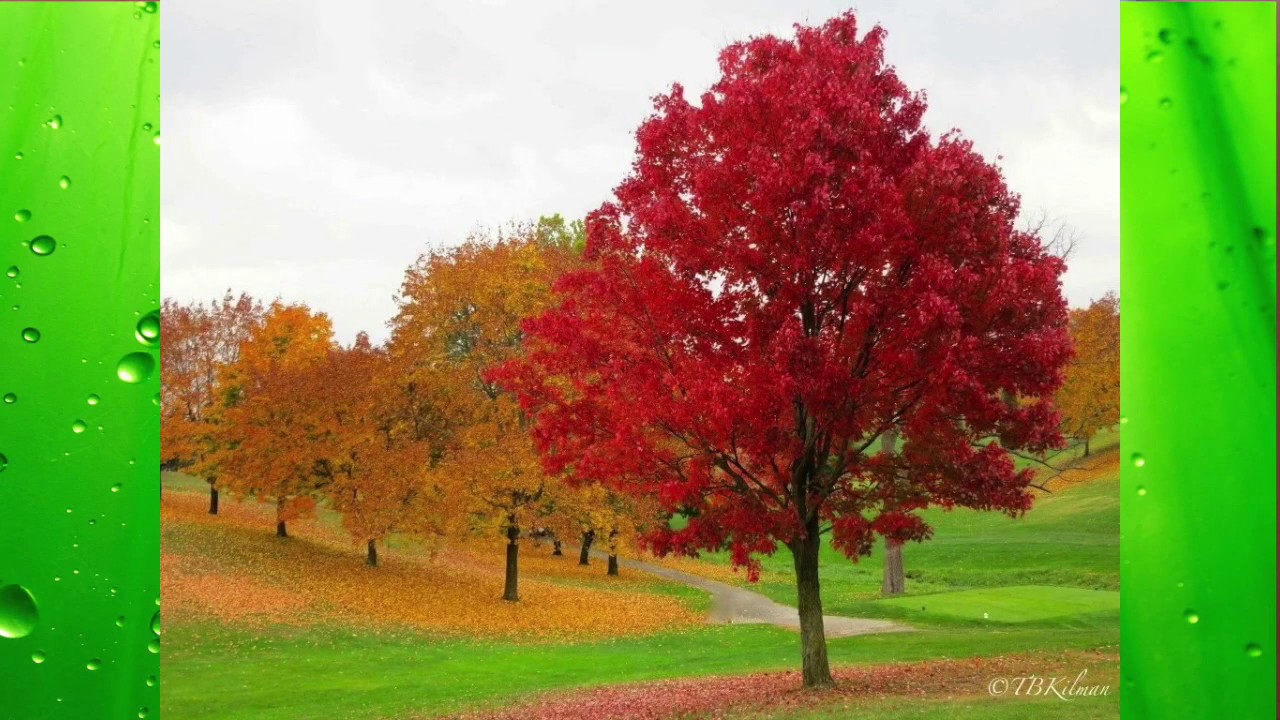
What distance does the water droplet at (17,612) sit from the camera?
194 cm

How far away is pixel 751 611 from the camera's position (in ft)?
87.9

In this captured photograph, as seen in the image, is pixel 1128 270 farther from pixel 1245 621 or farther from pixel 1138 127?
pixel 1245 621

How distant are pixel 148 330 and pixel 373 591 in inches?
1000

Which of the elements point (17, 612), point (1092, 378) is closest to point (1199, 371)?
point (17, 612)

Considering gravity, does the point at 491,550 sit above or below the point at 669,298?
below

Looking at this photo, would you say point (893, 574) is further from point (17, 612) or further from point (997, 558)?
point (17, 612)

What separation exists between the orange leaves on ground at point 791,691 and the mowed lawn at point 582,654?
0.37 metres

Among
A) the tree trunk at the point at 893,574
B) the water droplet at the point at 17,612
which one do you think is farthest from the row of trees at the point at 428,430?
the water droplet at the point at 17,612

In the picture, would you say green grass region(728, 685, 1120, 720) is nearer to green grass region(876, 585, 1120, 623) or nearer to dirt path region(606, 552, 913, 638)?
dirt path region(606, 552, 913, 638)

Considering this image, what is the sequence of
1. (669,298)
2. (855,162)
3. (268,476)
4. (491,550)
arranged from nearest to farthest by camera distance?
(855,162) → (669,298) → (268,476) → (491,550)

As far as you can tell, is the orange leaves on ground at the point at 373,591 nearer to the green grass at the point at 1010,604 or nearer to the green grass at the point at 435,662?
the green grass at the point at 435,662

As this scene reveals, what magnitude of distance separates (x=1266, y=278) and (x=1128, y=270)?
0.24 m

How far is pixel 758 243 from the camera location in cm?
911

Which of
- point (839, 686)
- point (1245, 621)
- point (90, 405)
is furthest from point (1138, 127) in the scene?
point (839, 686)
